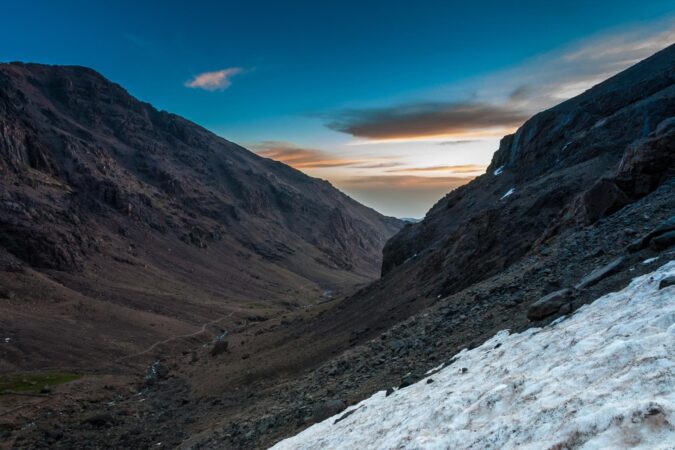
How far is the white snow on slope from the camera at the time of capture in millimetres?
7742

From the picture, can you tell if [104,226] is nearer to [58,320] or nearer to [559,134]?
[58,320]

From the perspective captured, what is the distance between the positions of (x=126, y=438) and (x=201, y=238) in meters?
166

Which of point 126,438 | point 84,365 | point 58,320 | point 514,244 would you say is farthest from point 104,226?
point 514,244

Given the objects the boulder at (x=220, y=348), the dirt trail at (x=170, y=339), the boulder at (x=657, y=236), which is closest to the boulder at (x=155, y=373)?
the dirt trail at (x=170, y=339)

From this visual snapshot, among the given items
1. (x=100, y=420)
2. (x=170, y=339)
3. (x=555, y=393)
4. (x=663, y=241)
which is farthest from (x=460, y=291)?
(x=170, y=339)

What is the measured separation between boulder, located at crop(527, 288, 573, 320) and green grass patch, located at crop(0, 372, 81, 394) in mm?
58168

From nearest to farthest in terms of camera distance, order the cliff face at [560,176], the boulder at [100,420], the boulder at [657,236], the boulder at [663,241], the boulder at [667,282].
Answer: the boulder at [667,282] → the boulder at [663,241] → the boulder at [657,236] → the cliff face at [560,176] → the boulder at [100,420]

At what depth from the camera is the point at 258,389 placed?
3819cm

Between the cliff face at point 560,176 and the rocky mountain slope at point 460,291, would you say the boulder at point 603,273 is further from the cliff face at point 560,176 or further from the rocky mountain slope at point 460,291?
the cliff face at point 560,176

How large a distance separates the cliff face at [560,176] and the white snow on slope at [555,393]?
1609 cm

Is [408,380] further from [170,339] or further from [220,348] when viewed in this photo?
[170,339]

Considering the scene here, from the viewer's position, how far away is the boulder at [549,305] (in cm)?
1579

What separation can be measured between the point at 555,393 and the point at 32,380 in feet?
221

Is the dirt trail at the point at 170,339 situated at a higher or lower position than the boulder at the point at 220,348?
lower
